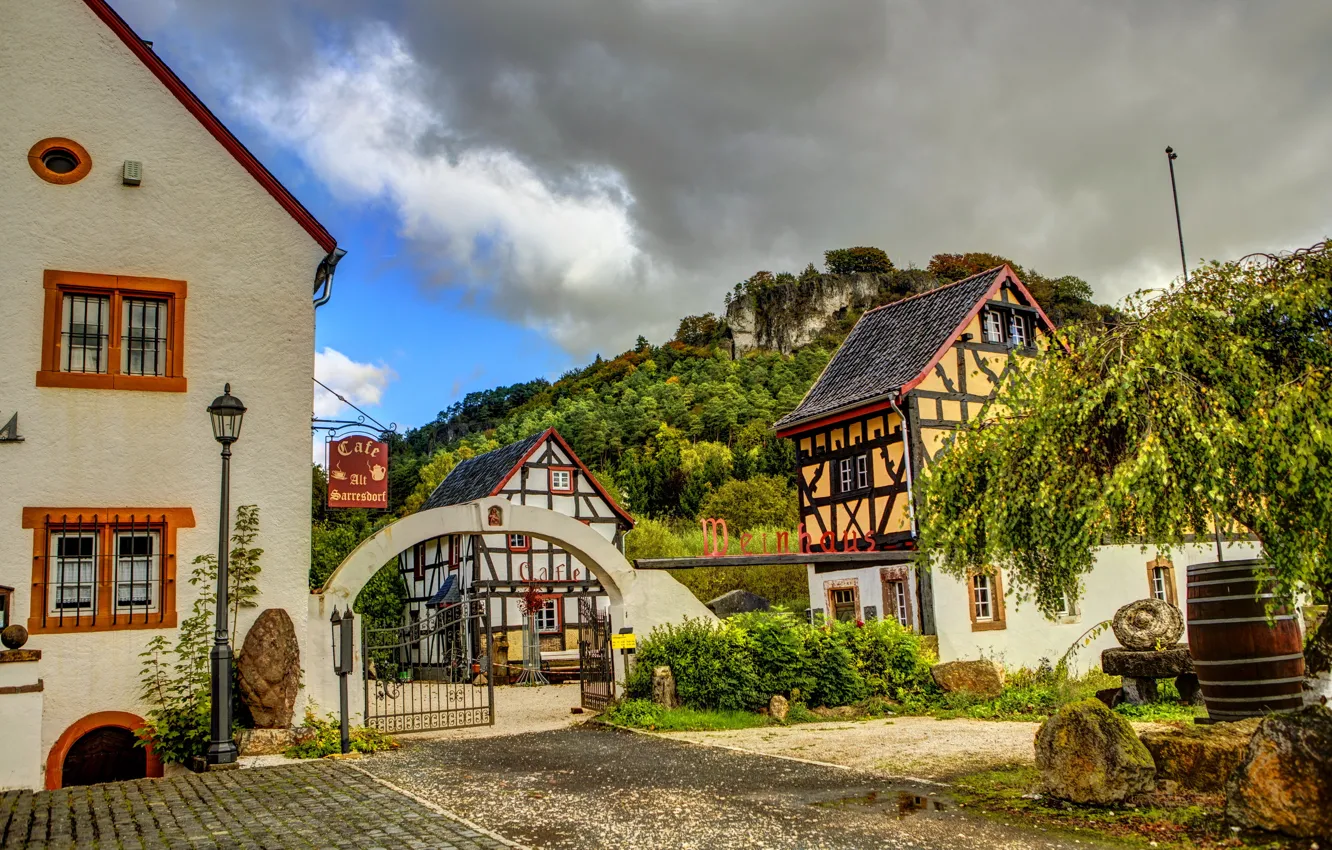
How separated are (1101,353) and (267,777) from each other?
818 centimetres

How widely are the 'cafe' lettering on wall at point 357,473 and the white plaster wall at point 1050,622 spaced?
10285mm

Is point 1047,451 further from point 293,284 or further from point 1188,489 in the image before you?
point 293,284

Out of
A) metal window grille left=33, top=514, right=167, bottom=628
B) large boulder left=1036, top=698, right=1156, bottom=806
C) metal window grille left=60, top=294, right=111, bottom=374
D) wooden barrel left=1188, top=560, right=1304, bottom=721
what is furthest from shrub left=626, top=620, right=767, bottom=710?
metal window grille left=60, top=294, right=111, bottom=374

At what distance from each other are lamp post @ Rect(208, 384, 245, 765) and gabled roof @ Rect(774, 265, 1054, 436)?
1338 centimetres

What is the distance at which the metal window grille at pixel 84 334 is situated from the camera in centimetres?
1177

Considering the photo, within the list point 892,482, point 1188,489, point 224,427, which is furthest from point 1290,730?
point 892,482

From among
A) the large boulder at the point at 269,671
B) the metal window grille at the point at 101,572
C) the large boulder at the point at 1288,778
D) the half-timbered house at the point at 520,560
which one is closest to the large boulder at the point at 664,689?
the large boulder at the point at 269,671

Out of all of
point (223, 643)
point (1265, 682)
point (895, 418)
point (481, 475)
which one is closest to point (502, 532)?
point (223, 643)

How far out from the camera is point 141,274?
1211 cm

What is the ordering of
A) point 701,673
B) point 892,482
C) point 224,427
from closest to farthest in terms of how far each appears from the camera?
point 224,427 < point 701,673 < point 892,482

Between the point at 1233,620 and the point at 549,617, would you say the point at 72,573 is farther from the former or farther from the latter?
the point at 549,617

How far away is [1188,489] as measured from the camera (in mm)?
7211

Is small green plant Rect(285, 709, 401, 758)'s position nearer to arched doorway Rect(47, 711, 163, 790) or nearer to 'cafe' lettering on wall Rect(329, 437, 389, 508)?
arched doorway Rect(47, 711, 163, 790)

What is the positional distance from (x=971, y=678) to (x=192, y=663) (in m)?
10.9
